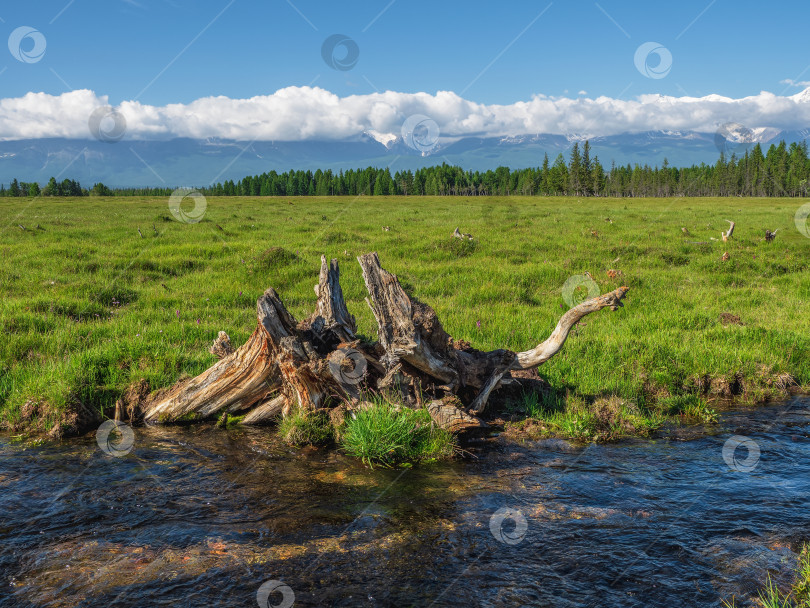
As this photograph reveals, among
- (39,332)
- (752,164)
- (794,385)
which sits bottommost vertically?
(794,385)

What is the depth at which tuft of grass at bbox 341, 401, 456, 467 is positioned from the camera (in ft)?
24.3

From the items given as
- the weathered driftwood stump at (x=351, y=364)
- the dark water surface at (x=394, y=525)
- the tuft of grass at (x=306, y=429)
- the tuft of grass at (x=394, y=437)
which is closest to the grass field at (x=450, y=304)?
the weathered driftwood stump at (x=351, y=364)

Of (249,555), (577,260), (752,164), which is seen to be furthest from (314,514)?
(752,164)

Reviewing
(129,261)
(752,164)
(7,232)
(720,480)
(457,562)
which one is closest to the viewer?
(457,562)

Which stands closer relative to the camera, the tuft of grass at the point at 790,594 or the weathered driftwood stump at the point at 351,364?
the tuft of grass at the point at 790,594

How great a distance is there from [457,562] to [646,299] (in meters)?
13.3

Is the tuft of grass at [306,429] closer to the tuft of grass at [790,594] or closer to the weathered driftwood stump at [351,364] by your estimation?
the weathered driftwood stump at [351,364]

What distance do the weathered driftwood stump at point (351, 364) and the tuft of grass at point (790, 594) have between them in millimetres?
3787

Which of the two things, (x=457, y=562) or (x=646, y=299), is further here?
(x=646, y=299)

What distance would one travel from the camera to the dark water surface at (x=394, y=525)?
4672 millimetres

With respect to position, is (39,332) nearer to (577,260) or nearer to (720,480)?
(720,480)

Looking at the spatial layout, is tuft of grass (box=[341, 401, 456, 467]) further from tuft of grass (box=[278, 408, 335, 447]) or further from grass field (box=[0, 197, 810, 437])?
grass field (box=[0, 197, 810, 437])

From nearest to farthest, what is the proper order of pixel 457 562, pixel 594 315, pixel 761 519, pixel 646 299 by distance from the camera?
pixel 457 562
pixel 761 519
pixel 594 315
pixel 646 299

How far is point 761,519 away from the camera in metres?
5.82
